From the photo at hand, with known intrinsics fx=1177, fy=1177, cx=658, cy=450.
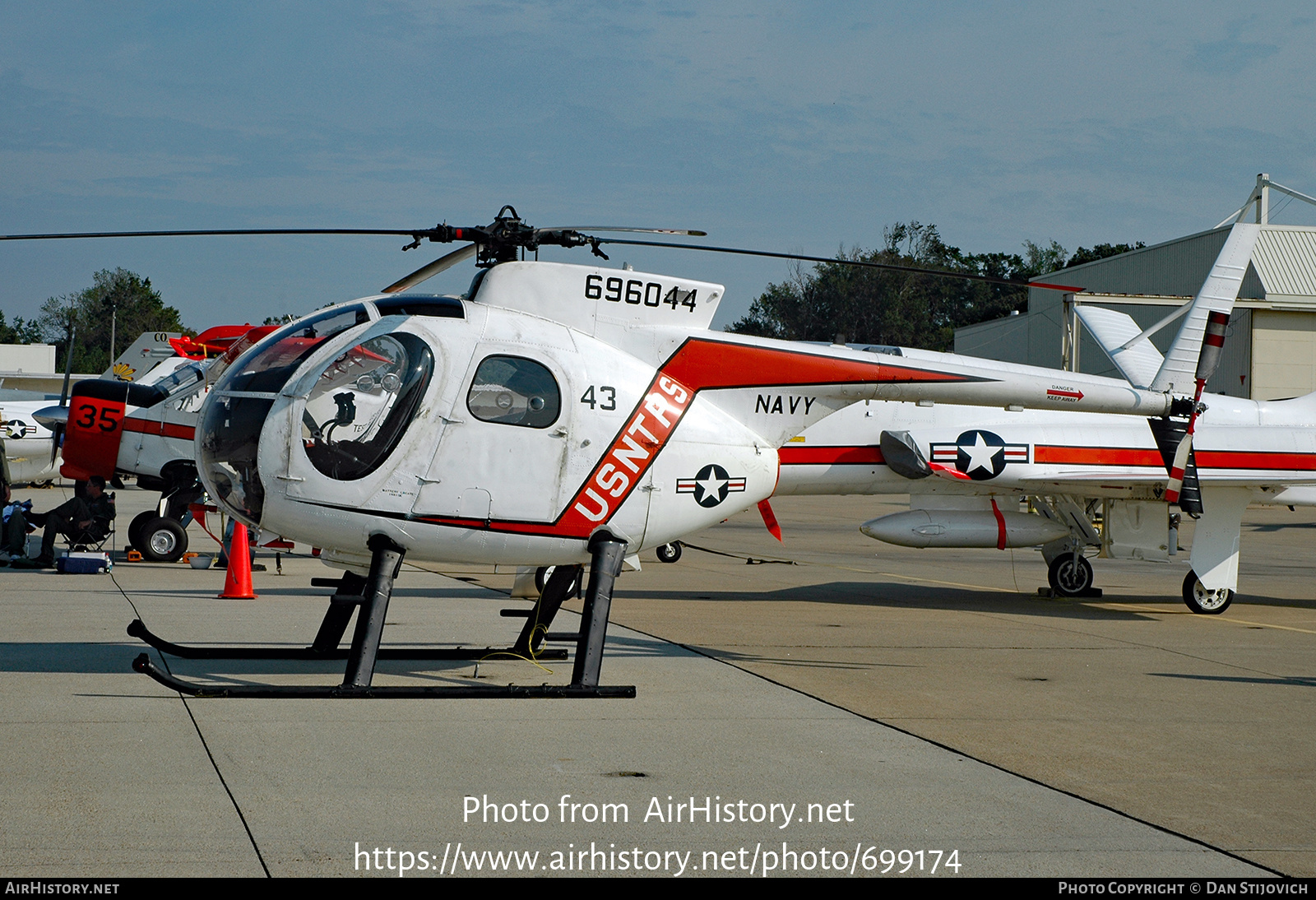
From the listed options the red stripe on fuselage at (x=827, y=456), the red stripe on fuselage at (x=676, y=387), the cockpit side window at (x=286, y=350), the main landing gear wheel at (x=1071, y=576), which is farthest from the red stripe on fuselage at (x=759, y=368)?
the main landing gear wheel at (x=1071, y=576)

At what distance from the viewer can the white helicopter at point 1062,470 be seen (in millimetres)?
14156

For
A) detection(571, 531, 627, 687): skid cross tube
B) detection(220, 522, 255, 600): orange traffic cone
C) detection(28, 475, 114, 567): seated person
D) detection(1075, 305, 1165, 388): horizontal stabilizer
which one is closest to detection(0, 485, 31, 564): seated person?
detection(28, 475, 114, 567): seated person

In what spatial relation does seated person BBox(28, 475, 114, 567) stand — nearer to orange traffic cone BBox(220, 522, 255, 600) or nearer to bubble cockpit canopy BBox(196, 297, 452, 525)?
orange traffic cone BBox(220, 522, 255, 600)

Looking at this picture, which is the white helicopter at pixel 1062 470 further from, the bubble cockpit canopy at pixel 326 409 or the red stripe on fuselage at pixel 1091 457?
the bubble cockpit canopy at pixel 326 409

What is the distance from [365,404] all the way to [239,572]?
5.95 metres

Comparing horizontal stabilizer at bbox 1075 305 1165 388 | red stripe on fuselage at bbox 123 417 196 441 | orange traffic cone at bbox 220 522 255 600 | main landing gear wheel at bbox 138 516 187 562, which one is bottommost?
main landing gear wheel at bbox 138 516 187 562

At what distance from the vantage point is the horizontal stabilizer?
48.7 ft

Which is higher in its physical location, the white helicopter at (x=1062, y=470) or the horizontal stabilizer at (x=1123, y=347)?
the horizontal stabilizer at (x=1123, y=347)

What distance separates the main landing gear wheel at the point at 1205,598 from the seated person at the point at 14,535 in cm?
1508

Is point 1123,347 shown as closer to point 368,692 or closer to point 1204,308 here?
point 1204,308

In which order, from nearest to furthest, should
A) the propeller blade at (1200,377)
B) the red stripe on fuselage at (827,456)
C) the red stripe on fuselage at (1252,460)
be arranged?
1. the propeller blade at (1200,377)
2. the red stripe on fuselage at (827,456)
3. the red stripe on fuselage at (1252,460)

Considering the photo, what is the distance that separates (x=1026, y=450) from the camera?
14539 mm

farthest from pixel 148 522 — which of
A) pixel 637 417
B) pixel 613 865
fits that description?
pixel 613 865

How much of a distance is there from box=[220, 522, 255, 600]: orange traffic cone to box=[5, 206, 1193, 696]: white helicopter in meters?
4.23
